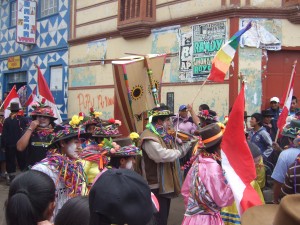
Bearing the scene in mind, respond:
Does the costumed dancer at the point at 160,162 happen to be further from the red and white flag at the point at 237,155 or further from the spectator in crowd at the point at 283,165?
the red and white flag at the point at 237,155

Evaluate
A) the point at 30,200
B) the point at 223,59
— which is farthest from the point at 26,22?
the point at 30,200

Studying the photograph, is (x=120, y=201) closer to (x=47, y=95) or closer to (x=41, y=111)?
(x=41, y=111)

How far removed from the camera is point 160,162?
→ 5289 mm

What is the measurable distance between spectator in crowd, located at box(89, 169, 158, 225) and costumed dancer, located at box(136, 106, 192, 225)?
10.3 ft

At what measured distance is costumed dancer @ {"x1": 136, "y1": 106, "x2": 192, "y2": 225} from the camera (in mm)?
5172

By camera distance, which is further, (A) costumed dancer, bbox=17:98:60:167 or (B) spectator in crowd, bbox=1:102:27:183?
(B) spectator in crowd, bbox=1:102:27:183

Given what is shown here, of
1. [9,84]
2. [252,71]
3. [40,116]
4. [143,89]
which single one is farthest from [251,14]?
[9,84]

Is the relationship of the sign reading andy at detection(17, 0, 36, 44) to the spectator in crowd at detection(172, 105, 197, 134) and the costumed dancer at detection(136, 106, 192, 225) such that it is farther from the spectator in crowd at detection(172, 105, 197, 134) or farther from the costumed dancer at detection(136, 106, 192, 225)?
the costumed dancer at detection(136, 106, 192, 225)

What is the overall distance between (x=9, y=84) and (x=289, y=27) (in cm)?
1283

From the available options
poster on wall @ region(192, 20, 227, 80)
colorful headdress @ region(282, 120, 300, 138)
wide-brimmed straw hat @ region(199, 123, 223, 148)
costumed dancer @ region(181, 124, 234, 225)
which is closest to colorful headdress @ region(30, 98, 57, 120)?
costumed dancer @ region(181, 124, 234, 225)

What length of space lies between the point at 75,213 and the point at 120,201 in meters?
0.48

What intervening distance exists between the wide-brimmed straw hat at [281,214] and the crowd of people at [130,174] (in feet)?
0.04

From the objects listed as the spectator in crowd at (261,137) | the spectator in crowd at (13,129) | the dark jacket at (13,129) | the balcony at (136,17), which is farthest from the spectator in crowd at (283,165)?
the balcony at (136,17)

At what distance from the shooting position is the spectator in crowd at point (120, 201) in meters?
1.85
